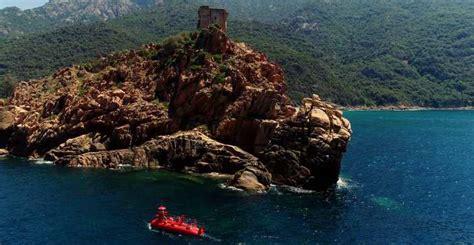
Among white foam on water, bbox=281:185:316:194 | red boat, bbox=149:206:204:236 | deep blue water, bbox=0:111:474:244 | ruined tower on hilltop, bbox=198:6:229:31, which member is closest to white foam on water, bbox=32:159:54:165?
deep blue water, bbox=0:111:474:244

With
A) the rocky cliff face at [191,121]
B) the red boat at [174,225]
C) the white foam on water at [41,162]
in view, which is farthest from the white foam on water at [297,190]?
the white foam on water at [41,162]

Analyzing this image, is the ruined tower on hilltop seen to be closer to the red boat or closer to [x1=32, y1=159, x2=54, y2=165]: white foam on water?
[x1=32, y1=159, x2=54, y2=165]: white foam on water

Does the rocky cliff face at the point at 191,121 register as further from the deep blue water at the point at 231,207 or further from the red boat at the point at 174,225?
the red boat at the point at 174,225

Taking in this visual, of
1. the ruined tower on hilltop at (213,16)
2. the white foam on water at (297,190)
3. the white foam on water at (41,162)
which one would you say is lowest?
the white foam on water at (41,162)

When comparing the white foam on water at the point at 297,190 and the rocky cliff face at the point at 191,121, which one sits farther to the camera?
the rocky cliff face at the point at 191,121

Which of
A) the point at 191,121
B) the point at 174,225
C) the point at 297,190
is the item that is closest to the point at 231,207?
the point at 174,225

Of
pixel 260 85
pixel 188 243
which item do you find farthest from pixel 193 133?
pixel 188 243
